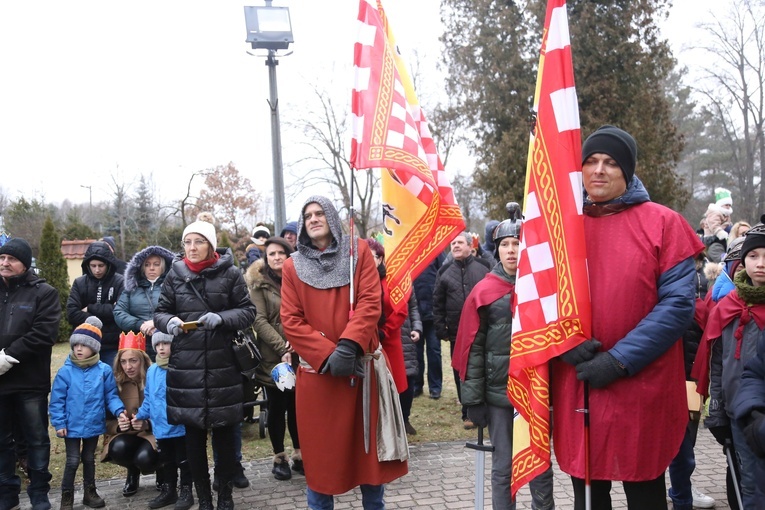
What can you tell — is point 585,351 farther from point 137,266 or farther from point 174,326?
point 137,266

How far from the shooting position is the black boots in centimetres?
536

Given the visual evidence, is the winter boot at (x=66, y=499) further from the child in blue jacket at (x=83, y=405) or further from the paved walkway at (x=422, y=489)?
the paved walkway at (x=422, y=489)

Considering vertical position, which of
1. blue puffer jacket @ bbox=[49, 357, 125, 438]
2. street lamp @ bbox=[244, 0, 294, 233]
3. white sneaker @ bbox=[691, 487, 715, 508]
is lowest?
white sneaker @ bbox=[691, 487, 715, 508]

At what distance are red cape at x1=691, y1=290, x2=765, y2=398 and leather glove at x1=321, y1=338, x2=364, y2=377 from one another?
2278 mm

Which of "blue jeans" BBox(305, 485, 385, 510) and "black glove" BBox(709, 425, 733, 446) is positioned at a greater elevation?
"black glove" BBox(709, 425, 733, 446)

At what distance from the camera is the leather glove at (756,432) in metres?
2.88

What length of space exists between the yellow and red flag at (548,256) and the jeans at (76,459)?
373 centimetres

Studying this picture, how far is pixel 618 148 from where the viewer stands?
9.32 ft

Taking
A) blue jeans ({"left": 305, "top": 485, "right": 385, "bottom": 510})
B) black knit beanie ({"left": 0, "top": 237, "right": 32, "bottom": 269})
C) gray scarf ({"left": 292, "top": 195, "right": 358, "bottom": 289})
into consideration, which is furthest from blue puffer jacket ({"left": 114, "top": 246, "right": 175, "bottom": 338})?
blue jeans ({"left": 305, "top": 485, "right": 385, "bottom": 510})

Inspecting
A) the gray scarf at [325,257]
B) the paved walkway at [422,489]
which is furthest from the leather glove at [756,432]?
the gray scarf at [325,257]

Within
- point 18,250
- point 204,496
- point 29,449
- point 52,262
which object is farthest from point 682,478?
point 52,262

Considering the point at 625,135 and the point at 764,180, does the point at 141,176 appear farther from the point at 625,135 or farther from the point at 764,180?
the point at 625,135

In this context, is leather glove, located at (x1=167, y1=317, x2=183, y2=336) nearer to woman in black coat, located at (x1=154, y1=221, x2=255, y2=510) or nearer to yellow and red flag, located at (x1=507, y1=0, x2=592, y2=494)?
woman in black coat, located at (x1=154, y1=221, x2=255, y2=510)

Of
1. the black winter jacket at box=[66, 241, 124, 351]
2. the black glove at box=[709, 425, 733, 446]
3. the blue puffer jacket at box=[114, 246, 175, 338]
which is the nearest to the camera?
the black glove at box=[709, 425, 733, 446]
